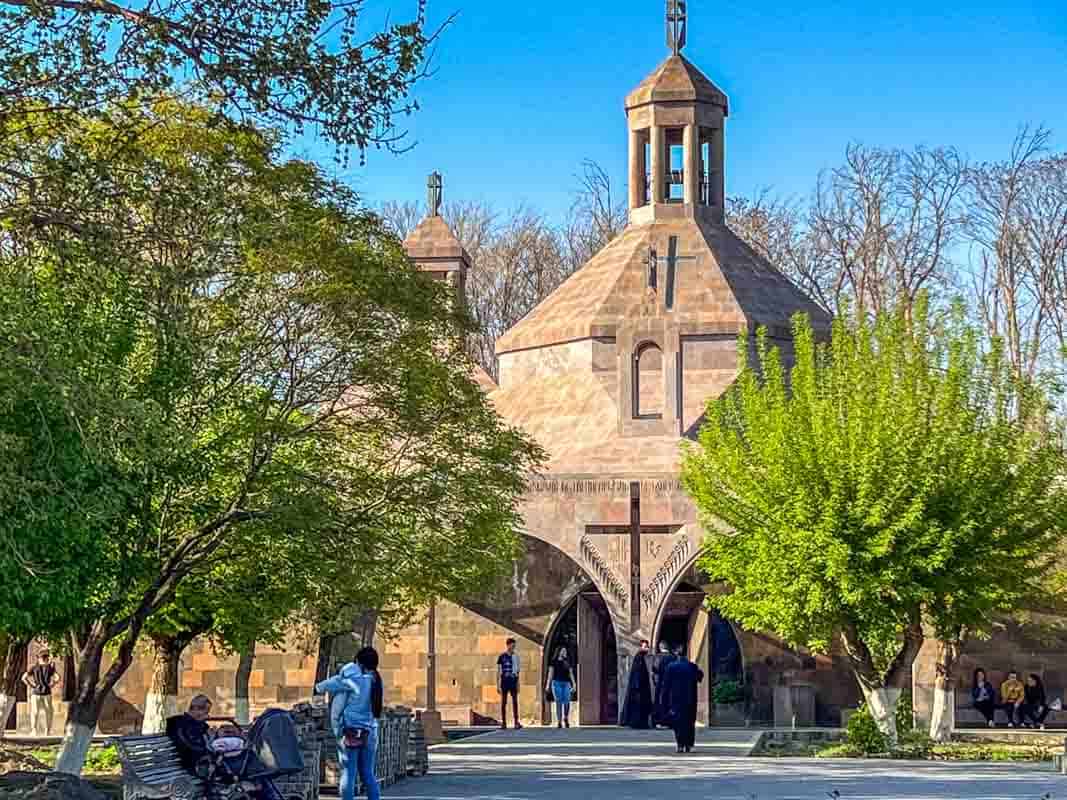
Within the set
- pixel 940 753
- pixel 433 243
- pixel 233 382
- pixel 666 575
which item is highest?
pixel 433 243

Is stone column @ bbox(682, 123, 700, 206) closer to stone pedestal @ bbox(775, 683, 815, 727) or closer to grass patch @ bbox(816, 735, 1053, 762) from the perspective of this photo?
stone pedestal @ bbox(775, 683, 815, 727)

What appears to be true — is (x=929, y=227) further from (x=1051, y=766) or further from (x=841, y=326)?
(x=1051, y=766)

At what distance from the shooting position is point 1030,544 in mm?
23516

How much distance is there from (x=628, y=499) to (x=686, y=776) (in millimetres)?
11112

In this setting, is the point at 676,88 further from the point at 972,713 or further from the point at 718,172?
the point at 972,713

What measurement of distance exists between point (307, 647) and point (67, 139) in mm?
14564

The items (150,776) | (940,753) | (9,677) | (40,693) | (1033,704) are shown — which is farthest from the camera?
(1033,704)

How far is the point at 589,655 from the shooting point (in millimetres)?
31141

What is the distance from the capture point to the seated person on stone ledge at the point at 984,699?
98.4 ft

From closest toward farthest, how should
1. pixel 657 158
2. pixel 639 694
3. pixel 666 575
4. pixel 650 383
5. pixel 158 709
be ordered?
pixel 158 709
pixel 639 694
pixel 666 575
pixel 650 383
pixel 657 158

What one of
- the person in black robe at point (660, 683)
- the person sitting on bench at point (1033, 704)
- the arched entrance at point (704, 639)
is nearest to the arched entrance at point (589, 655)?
the arched entrance at point (704, 639)

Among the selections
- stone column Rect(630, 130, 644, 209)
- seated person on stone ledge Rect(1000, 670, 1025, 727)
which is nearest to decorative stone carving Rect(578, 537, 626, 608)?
seated person on stone ledge Rect(1000, 670, 1025, 727)

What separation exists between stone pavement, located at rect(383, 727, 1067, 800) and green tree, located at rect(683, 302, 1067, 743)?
204 cm

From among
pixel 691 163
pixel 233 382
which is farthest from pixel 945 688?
pixel 691 163
